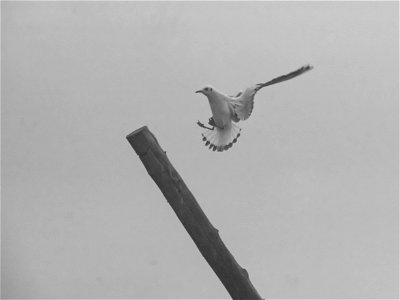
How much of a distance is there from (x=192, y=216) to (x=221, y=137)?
59cm

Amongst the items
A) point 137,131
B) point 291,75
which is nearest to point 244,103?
point 291,75

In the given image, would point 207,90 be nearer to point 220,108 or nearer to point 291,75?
point 220,108

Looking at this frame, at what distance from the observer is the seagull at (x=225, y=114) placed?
8.05ft

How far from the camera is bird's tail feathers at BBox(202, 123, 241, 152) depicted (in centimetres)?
254

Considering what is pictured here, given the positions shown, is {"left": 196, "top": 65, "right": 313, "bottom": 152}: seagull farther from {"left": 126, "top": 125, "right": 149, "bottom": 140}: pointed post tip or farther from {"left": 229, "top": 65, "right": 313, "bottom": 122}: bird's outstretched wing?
{"left": 126, "top": 125, "right": 149, "bottom": 140}: pointed post tip

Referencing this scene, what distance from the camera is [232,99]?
2.50 meters

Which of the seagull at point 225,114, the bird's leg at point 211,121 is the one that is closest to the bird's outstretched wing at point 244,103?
the seagull at point 225,114

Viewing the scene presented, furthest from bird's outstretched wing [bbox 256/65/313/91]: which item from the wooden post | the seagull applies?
the wooden post

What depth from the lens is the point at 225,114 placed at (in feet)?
8.18

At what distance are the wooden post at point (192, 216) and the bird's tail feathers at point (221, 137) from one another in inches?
19.3

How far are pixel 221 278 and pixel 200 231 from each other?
0.21m

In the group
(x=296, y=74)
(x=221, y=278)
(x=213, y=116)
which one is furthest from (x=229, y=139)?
(x=221, y=278)

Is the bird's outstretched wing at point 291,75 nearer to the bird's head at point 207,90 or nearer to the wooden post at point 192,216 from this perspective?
the bird's head at point 207,90

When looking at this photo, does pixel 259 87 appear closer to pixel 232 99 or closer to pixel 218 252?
pixel 232 99
